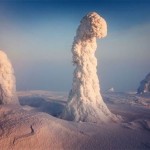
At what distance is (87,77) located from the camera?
1533 cm

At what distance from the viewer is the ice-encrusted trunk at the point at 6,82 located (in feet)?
61.3

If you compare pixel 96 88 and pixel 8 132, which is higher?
pixel 96 88

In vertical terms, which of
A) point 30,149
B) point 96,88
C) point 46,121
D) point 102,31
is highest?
point 102,31

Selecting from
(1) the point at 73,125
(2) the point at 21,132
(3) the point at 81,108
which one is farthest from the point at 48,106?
(2) the point at 21,132

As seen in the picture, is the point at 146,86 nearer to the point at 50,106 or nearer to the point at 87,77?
the point at 50,106

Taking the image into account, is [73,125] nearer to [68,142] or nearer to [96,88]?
[68,142]

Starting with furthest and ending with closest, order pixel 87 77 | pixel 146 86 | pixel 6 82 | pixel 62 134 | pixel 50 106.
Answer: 1. pixel 146 86
2. pixel 50 106
3. pixel 6 82
4. pixel 87 77
5. pixel 62 134

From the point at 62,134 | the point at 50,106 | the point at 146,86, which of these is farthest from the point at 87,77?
the point at 146,86

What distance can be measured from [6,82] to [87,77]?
703 cm

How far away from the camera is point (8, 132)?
11078 millimetres

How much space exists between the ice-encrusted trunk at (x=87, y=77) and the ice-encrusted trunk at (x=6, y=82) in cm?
555

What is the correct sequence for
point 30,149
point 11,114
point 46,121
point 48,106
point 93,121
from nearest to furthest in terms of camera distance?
point 30,149 → point 46,121 → point 11,114 → point 93,121 → point 48,106

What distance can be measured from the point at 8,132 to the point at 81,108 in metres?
5.07

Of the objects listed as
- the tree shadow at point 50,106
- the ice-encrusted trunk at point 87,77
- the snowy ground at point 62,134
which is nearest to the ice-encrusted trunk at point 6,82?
the tree shadow at point 50,106
